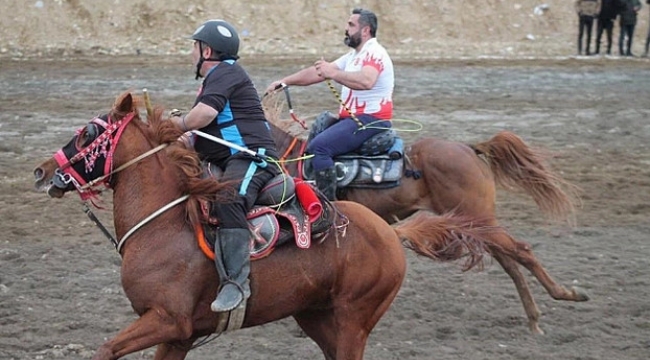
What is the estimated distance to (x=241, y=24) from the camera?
92.9 ft

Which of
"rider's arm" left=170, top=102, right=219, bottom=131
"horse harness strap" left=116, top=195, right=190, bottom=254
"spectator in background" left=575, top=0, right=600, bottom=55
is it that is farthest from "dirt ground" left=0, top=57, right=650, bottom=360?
"spectator in background" left=575, top=0, right=600, bottom=55

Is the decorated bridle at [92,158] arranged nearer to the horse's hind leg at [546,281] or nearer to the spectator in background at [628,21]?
the horse's hind leg at [546,281]

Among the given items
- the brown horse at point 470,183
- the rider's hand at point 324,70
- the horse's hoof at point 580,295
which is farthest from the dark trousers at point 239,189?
the horse's hoof at point 580,295

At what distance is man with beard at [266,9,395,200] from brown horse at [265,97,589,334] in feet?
0.70

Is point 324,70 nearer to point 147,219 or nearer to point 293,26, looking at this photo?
point 147,219

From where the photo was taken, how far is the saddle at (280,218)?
5523 mm

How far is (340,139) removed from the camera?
8.13 metres

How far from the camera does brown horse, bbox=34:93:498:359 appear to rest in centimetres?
532

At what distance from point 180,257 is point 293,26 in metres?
23.4

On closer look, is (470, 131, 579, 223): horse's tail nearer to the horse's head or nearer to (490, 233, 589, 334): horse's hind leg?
(490, 233, 589, 334): horse's hind leg

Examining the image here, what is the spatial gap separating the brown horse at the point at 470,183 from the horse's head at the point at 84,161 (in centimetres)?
276

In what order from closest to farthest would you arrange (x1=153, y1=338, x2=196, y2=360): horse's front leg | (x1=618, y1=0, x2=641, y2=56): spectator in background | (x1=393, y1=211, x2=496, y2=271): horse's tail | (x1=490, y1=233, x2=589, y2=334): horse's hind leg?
1. (x1=153, y1=338, x2=196, y2=360): horse's front leg
2. (x1=393, y1=211, x2=496, y2=271): horse's tail
3. (x1=490, y1=233, x2=589, y2=334): horse's hind leg
4. (x1=618, y1=0, x2=641, y2=56): spectator in background

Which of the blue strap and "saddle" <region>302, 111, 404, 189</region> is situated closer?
the blue strap

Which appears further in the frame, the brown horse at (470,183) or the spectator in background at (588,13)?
the spectator in background at (588,13)
